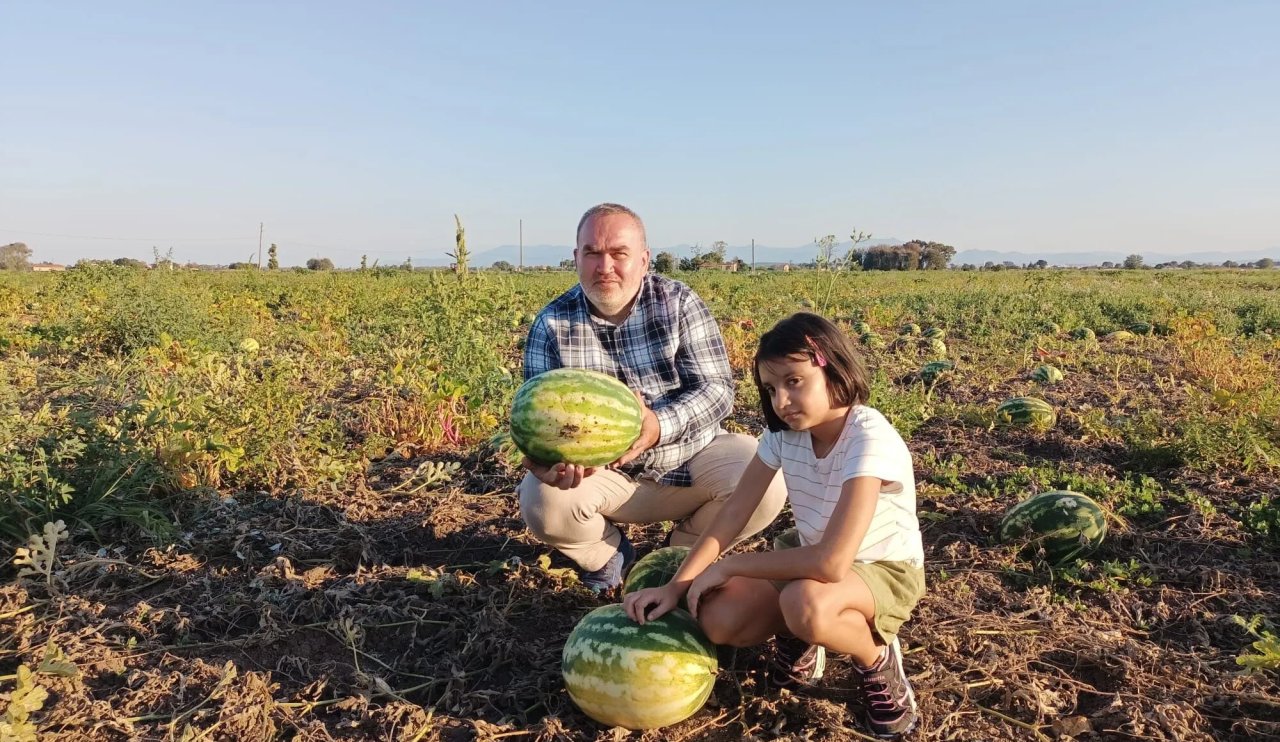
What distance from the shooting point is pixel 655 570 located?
287cm

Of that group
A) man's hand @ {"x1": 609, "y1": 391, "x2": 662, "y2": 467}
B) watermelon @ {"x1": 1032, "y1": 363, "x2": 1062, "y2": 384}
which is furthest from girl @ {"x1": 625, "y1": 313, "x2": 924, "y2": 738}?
watermelon @ {"x1": 1032, "y1": 363, "x2": 1062, "y2": 384}

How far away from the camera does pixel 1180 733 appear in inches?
92.7

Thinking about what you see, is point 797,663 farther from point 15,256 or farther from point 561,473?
point 15,256

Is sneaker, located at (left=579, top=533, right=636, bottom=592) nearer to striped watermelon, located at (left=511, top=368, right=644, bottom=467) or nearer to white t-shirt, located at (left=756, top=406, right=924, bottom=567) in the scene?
striped watermelon, located at (left=511, top=368, right=644, bottom=467)

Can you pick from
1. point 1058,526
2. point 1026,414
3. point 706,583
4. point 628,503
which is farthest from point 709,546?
point 1026,414

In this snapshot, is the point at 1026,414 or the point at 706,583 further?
the point at 1026,414

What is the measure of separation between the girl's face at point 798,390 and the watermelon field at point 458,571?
97 cm

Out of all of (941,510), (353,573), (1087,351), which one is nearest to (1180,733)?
(941,510)

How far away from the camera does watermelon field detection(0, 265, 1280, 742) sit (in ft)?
8.18

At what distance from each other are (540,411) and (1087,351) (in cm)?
822

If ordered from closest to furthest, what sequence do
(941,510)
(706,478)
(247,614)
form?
1. (247,614)
2. (706,478)
3. (941,510)

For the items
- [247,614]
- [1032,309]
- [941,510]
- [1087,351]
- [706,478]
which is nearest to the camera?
[247,614]

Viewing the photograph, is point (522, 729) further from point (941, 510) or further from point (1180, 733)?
point (941, 510)

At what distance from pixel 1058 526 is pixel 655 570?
2.06 metres
